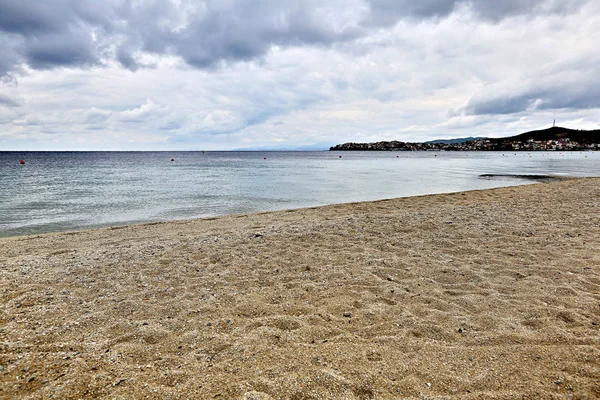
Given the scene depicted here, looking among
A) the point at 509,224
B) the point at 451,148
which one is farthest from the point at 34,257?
the point at 451,148

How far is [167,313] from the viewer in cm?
443

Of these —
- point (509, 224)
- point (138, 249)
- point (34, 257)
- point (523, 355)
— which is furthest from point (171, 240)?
point (509, 224)

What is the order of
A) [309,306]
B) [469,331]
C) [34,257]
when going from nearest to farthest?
[469,331]
[309,306]
[34,257]

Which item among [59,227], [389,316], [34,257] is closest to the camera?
[389,316]

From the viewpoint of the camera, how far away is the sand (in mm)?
3027

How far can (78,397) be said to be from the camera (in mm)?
2885

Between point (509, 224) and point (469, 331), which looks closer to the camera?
point (469, 331)

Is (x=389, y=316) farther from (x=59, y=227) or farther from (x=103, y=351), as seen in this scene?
(x=59, y=227)

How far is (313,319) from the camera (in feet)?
13.7

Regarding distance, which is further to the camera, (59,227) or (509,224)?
(59,227)

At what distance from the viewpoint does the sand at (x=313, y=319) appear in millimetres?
3027

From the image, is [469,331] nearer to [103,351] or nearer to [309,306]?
[309,306]

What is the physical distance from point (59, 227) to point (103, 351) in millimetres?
12451

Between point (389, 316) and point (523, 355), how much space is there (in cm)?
142
